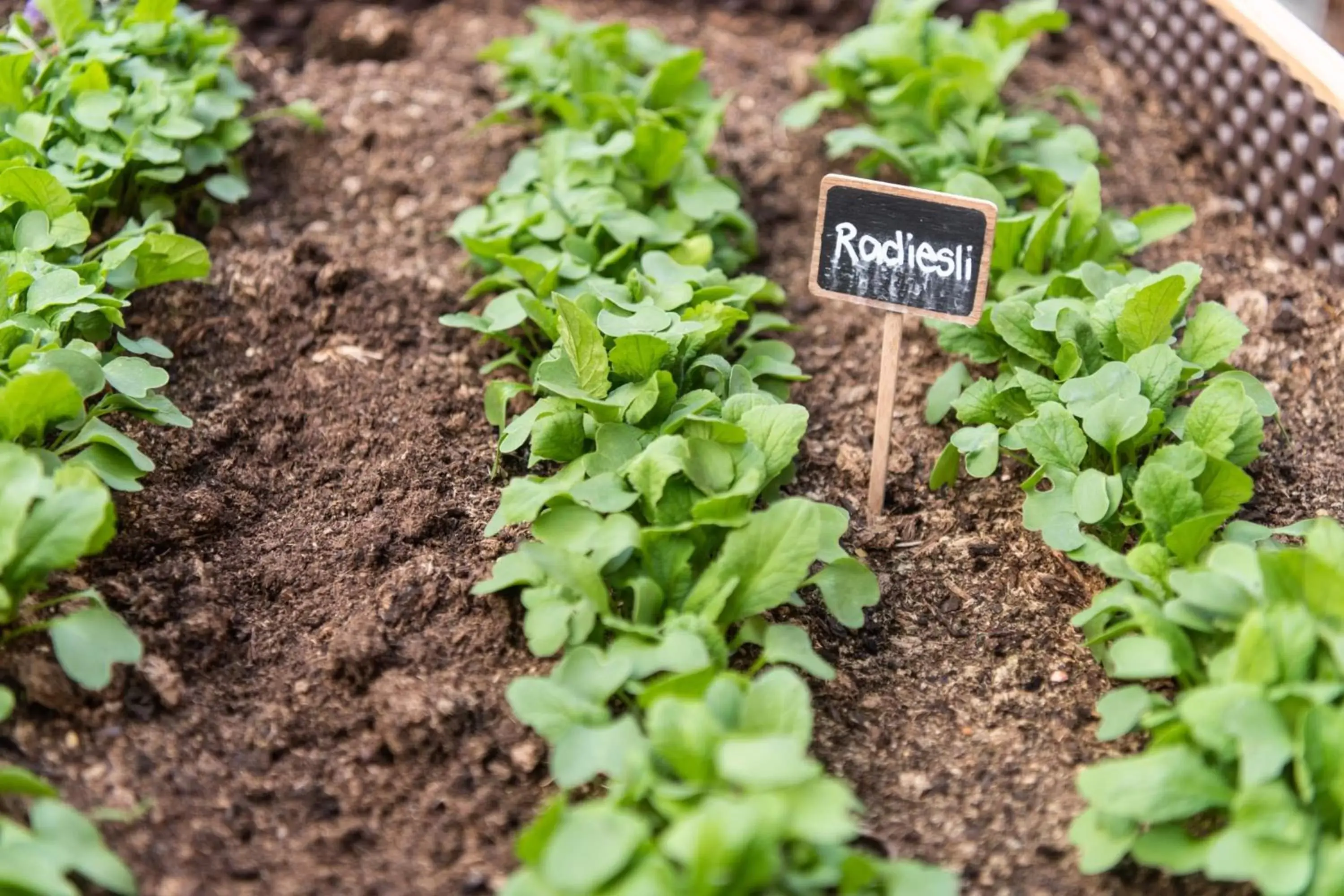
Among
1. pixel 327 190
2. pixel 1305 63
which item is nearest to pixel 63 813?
pixel 327 190

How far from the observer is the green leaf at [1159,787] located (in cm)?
160

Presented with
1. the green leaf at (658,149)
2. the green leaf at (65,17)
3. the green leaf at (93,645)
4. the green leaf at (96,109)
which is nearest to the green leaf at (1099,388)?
the green leaf at (658,149)

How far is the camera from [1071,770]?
6.35 ft

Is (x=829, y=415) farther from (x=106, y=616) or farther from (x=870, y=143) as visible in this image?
(x=106, y=616)

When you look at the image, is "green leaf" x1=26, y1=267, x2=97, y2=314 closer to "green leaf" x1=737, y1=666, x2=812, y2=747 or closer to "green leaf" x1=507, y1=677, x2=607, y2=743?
"green leaf" x1=507, y1=677, x2=607, y2=743

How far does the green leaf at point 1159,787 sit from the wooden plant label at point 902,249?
81 centimetres

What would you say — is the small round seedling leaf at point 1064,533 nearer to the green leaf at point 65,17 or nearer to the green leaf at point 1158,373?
the green leaf at point 1158,373

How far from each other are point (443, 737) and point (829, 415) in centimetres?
116

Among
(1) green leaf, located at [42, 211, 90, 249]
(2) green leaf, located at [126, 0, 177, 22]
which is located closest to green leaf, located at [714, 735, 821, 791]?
(1) green leaf, located at [42, 211, 90, 249]

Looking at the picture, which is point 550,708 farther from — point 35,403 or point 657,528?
point 35,403

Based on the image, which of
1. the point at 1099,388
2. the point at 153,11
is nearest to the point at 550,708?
the point at 1099,388

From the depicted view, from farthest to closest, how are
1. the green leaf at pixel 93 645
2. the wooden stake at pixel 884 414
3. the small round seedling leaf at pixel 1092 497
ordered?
the wooden stake at pixel 884 414 → the small round seedling leaf at pixel 1092 497 → the green leaf at pixel 93 645

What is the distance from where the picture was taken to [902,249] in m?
2.17

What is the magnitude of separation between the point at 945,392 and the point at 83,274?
1.70m
